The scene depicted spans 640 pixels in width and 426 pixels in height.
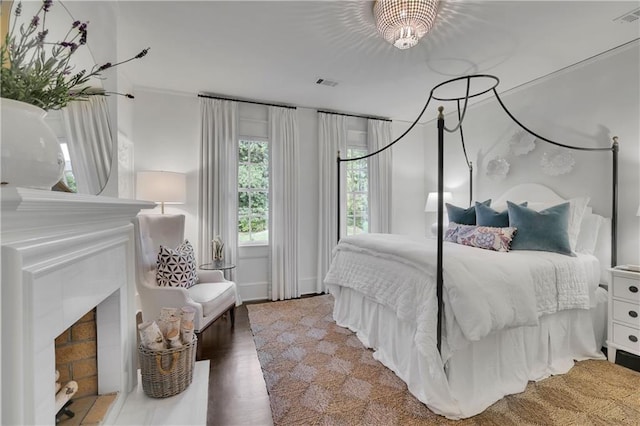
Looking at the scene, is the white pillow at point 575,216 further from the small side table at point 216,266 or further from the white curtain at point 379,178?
the small side table at point 216,266

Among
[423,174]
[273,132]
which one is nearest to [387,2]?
[273,132]

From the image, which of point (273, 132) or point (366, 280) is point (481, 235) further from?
point (273, 132)

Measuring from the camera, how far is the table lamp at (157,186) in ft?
10.4

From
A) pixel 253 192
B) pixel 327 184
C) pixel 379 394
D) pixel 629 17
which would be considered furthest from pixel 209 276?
pixel 629 17

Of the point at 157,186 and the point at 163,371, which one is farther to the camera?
the point at 157,186

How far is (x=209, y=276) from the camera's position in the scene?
3.00 meters

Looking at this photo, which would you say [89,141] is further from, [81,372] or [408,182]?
[408,182]

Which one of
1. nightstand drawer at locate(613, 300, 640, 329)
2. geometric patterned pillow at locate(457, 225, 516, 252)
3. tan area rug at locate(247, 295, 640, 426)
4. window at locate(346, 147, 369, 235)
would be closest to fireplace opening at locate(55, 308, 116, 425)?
tan area rug at locate(247, 295, 640, 426)

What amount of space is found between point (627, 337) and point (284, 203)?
354 centimetres

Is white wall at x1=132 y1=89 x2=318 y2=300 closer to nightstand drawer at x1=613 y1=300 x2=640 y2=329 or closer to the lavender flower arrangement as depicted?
the lavender flower arrangement

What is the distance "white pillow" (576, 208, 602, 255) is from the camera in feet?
8.59

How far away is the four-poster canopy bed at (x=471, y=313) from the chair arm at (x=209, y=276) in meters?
1.36

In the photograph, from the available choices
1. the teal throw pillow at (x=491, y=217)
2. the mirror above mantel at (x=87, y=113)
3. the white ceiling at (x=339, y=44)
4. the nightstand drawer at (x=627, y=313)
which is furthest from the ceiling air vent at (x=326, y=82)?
the nightstand drawer at (x=627, y=313)

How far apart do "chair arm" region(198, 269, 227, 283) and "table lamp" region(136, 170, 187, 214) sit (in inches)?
36.0
